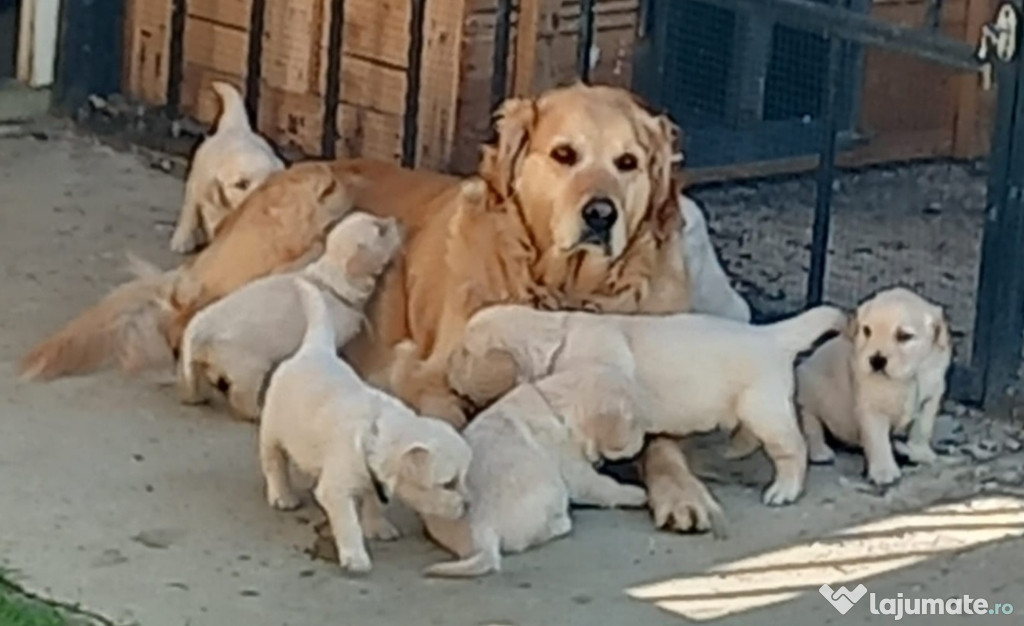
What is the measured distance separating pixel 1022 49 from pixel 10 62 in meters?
3.52

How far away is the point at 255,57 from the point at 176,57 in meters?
0.36

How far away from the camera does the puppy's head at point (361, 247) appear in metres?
4.72

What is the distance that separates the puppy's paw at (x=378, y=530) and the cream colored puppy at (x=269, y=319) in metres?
0.63

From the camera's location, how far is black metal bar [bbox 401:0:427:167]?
604cm

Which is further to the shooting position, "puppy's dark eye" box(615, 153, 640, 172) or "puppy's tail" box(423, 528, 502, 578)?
"puppy's dark eye" box(615, 153, 640, 172)

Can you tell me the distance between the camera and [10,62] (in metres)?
7.28

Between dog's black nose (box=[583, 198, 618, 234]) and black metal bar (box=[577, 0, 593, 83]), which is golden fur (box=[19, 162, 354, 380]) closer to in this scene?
black metal bar (box=[577, 0, 593, 83])

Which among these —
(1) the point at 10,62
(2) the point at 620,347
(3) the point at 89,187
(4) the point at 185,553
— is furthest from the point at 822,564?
(1) the point at 10,62

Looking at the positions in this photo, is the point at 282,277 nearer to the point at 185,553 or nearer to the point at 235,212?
the point at 235,212

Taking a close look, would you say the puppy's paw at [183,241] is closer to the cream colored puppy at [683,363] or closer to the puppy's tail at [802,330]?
the cream colored puppy at [683,363]

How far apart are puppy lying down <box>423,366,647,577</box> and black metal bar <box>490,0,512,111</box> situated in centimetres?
166

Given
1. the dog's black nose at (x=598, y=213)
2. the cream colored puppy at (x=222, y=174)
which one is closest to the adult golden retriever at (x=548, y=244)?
the dog's black nose at (x=598, y=213)

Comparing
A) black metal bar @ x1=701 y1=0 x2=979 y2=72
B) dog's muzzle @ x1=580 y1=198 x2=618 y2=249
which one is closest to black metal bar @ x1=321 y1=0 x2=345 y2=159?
black metal bar @ x1=701 y1=0 x2=979 y2=72

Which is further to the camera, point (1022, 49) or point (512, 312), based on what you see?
point (1022, 49)
